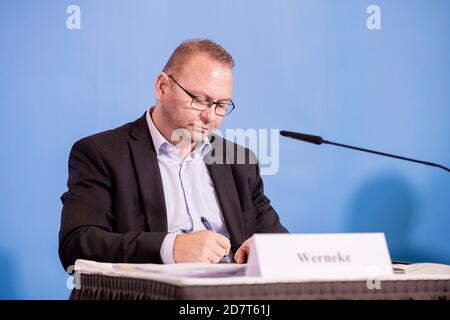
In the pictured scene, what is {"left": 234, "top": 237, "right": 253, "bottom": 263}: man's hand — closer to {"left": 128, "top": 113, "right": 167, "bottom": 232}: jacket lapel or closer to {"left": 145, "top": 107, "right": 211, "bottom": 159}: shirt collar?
{"left": 128, "top": 113, "right": 167, "bottom": 232}: jacket lapel

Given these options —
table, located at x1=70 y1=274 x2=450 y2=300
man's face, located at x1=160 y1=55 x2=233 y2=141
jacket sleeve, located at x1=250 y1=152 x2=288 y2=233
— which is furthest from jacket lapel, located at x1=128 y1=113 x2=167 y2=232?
table, located at x1=70 y1=274 x2=450 y2=300

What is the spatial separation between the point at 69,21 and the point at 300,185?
1.01m

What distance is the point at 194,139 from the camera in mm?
1948

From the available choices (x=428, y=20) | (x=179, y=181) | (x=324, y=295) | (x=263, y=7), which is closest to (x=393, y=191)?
(x=428, y=20)

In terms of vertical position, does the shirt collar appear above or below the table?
above

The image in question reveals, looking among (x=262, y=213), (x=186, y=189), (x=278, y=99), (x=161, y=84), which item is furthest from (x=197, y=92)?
(x=278, y=99)

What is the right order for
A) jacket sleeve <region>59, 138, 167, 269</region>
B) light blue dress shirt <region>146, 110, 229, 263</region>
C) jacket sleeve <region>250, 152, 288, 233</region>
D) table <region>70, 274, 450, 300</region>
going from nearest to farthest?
table <region>70, 274, 450, 300</region> < jacket sleeve <region>59, 138, 167, 269</region> < light blue dress shirt <region>146, 110, 229, 263</region> < jacket sleeve <region>250, 152, 288, 233</region>

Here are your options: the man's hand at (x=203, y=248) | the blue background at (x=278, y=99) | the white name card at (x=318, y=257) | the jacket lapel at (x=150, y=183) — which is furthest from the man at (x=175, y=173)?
the white name card at (x=318, y=257)

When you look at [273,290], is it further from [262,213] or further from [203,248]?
[262,213]

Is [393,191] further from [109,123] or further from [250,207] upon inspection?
[109,123]

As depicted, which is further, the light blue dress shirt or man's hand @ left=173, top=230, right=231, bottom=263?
the light blue dress shirt

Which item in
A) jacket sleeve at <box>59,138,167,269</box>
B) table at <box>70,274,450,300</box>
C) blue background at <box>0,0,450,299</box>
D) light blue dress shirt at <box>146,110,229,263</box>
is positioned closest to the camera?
table at <box>70,274,450,300</box>

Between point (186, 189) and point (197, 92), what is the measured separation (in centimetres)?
28

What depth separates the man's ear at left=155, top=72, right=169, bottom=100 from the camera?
6.45 ft
